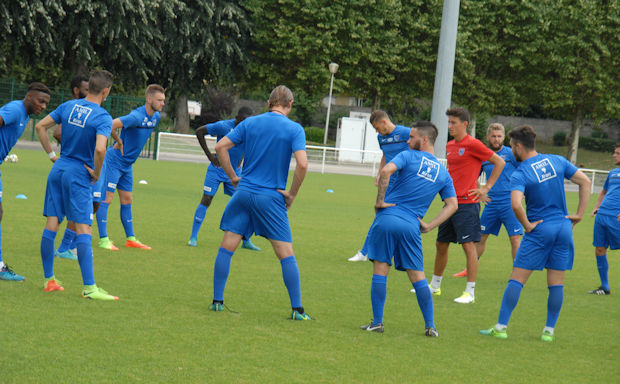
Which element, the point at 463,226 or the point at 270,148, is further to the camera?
the point at 463,226

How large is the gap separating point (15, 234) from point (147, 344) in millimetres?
5598

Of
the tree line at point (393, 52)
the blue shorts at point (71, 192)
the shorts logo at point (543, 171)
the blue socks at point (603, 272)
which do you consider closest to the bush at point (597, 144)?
the tree line at point (393, 52)

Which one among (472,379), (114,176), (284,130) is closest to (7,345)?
(284,130)

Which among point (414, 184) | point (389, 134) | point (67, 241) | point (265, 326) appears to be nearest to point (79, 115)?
point (265, 326)

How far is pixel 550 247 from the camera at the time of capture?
637 cm

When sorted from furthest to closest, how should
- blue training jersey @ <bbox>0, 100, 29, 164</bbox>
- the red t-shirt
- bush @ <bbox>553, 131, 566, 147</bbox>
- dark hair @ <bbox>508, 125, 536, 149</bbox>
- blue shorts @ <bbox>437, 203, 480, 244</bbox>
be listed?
bush @ <bbox>553, 131, 566, 147</bbox>
the red t-shirt
blue shorts @ <bbox>437, 203, 480, 244</bbox>
blue training jersey @ <bbox>0, 100, 29, 164</bbox>
dark hair @ <bbox>508, 125, 536, 149</bbox>

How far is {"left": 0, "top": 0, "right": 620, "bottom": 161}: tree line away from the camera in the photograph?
3850 cm

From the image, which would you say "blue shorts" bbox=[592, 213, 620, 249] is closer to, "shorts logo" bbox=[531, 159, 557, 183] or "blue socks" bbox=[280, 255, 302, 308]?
"shorts logo" bbox=[531, 159, 557, 183]

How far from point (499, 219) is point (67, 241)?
5.47 meters

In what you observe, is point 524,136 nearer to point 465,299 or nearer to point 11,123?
point 465,299

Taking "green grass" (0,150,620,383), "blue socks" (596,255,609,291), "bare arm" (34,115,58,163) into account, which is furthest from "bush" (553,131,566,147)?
"bare arm" (34,115,58,163)

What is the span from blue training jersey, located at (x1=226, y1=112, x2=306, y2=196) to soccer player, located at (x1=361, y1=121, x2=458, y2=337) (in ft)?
2.85

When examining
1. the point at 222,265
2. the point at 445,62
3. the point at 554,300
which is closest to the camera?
the point at 554,300

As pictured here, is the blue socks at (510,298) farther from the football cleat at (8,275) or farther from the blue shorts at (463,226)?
the football cleat at (8,275)
